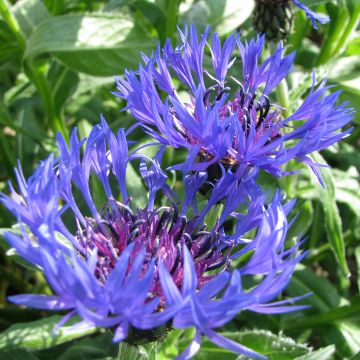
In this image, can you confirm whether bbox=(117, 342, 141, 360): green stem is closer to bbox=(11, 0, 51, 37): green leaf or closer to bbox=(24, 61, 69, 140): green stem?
bbox=(24, 61, 69, 140): green stem

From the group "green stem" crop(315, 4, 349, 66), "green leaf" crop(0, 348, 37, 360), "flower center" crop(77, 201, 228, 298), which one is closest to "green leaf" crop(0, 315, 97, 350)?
"green leaf" crop(0, 348, 37, 360)

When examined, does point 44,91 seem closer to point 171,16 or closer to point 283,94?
point 171,16

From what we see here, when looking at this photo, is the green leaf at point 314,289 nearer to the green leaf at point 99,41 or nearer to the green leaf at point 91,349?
the green leaf at point 91,349

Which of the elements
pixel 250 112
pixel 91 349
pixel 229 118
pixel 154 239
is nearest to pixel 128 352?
pixel 154 239

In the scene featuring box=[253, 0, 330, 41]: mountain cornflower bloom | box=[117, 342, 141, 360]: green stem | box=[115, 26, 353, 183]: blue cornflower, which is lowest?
box=[117, 342, 141, 360]: green stem

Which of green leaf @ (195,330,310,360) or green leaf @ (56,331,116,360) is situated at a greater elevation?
green leaf @ (195,330,310,360)

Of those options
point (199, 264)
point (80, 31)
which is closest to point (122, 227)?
point (199, 264)
